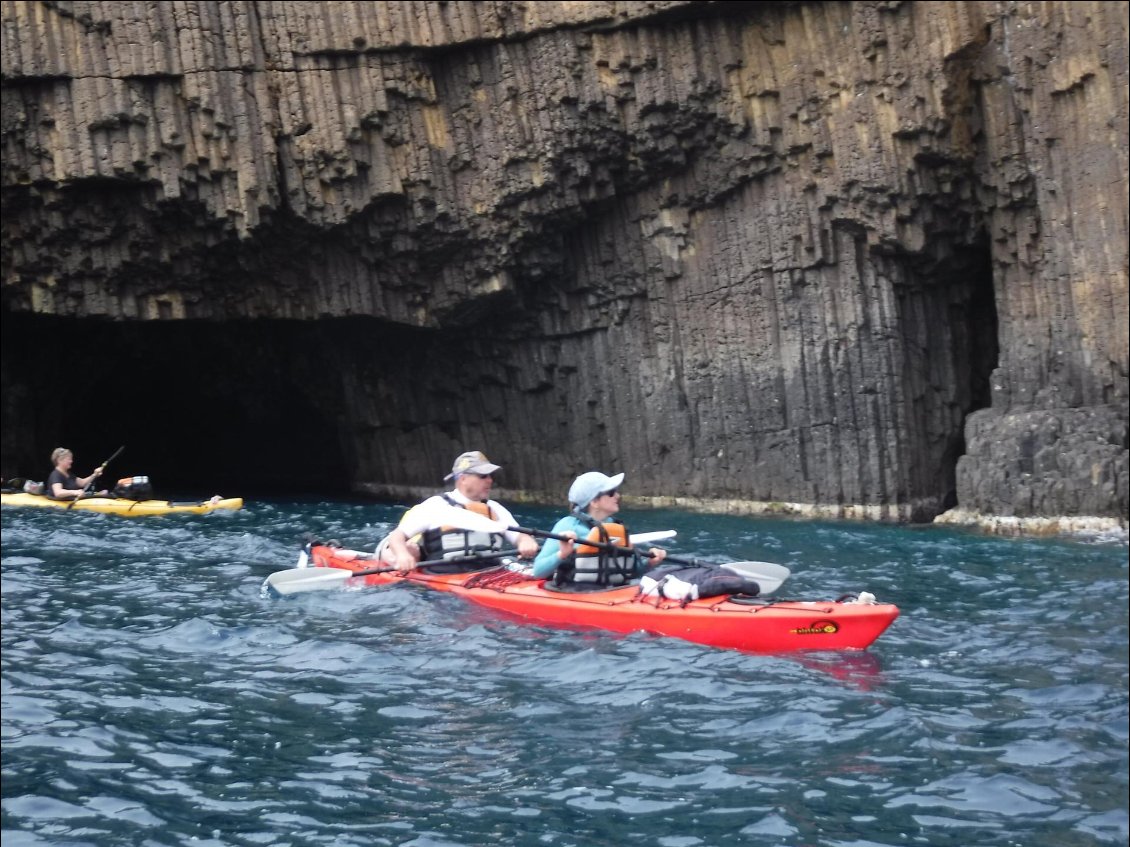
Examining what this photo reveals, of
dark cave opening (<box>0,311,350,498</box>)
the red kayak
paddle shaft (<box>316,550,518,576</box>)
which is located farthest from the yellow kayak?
the red kayak

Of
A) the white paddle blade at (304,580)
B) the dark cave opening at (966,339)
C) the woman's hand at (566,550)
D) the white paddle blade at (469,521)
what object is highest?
the dark cave opening at (966,339)

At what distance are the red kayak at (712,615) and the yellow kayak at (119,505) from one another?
8.22 m

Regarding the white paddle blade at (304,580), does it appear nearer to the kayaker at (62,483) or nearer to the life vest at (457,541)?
the life vest at (457,541)

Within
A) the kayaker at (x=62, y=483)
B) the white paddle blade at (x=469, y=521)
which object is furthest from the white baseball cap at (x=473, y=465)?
the kayaker at (x=62, y=483)

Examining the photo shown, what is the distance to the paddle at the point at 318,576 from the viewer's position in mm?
10789

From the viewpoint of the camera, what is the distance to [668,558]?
1025 centimetres

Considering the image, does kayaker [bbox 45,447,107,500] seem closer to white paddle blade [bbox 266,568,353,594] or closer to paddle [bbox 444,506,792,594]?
white paddle blade [bbox 266,568,353,594]

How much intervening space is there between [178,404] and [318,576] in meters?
19.3

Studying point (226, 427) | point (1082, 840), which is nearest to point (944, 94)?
point (1082, 840)

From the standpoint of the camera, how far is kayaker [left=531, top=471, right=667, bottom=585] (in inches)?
381

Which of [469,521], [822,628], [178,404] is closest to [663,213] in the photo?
[469,521]

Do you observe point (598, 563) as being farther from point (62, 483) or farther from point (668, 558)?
point (62, 483)

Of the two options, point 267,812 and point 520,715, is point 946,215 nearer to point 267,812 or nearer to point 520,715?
point 520,715

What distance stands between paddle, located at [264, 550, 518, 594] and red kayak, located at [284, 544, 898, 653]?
1.92 ft
